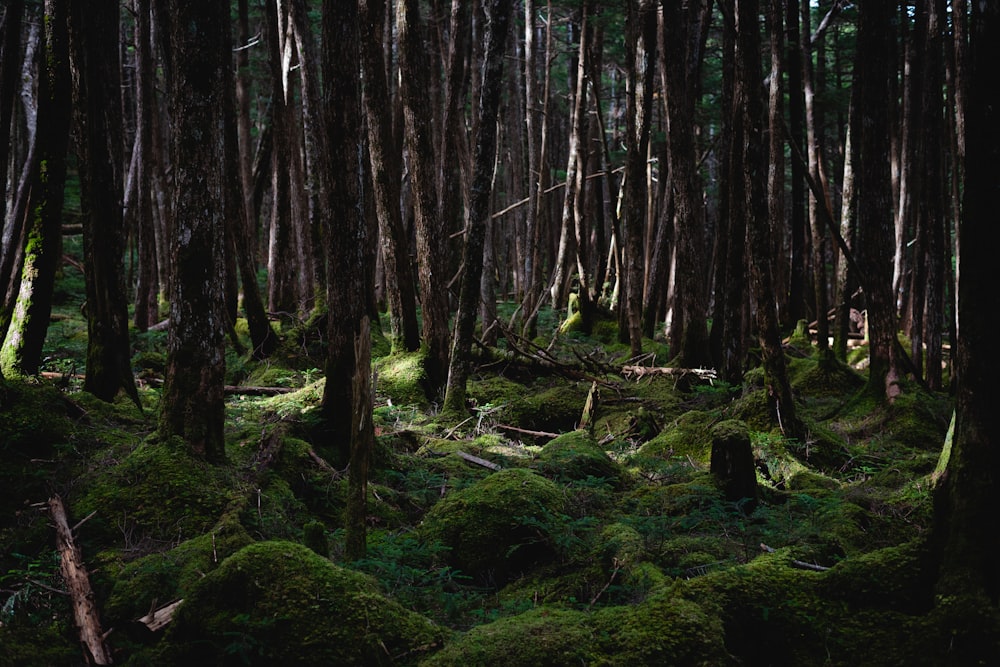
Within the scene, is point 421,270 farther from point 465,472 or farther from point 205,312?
point 205,312

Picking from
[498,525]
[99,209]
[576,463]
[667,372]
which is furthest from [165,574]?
[667,372]

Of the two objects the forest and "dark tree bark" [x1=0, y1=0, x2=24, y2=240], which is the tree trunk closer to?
the forest

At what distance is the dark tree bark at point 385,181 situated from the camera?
33.2ft

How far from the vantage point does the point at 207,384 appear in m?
6.06

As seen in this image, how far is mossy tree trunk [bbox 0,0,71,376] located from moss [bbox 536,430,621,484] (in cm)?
512

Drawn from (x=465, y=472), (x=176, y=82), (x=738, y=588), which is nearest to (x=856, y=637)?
(x=738, y=588)

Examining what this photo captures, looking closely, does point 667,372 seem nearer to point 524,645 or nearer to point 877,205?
point 877,205

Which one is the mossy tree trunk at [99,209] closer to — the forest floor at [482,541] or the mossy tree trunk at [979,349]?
the forest floor at [482,541]

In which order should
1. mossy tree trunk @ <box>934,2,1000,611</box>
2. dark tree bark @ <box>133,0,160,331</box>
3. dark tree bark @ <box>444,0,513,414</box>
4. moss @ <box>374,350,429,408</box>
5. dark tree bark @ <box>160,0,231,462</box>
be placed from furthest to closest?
dark tree bark @ <box>133,0,160,331</box>
moss @ <box>374,350,429,408</box>
dark tree bark @ <box>444,0,513,414</box>
dark tree bark @ <box>160,0,231,462</box>
mossy tree trunk @ <box>934,2,1000,611</box>

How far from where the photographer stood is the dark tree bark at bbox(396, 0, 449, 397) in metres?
10.6

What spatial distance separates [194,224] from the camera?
236 inches

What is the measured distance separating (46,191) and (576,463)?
589 centimetres

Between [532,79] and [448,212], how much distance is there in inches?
312

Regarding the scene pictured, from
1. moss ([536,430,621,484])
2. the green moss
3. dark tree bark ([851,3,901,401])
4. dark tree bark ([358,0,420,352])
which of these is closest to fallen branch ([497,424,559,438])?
moss ([536,430,621,484])
